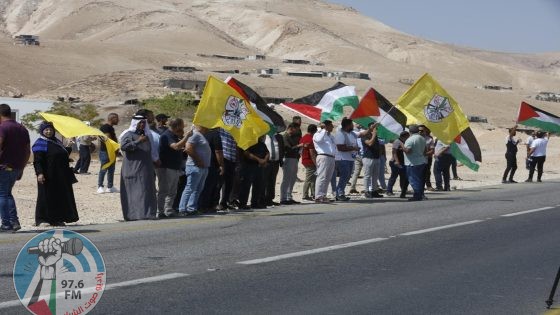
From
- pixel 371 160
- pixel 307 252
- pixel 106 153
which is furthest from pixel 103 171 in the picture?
pixel 307 252

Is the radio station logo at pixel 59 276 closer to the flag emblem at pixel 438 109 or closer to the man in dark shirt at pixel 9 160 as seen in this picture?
the man in dark shirt at pixel 9 160

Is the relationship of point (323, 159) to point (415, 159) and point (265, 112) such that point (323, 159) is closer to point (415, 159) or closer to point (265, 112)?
point (265, 112)

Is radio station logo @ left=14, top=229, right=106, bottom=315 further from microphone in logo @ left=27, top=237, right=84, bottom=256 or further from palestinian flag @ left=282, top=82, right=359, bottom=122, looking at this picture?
palestinian flag @ left=282, top=82, right=359, bottom=122

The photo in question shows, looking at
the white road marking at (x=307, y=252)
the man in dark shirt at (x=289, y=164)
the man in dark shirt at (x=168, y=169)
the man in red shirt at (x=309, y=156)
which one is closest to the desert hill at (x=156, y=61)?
the man in red shirt at (x=309, y=156)

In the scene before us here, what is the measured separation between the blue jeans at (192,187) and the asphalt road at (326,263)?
2.06ft

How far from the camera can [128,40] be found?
16300 cm

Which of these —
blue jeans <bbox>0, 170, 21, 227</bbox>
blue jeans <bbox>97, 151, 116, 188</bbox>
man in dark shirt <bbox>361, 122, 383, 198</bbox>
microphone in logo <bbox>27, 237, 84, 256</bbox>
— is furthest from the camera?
blue jeans <bbox>97, 151, 116, 188</bbox>

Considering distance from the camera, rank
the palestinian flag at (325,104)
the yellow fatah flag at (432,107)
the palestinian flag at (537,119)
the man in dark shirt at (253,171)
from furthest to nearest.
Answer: the palestinian flag at (537,119)
the palestinian flag at (325,104)
the yellow fatah flag at (432,107)
the man in dark shirt at (253,171)

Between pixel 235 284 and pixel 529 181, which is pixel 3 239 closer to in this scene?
pixel 235 284

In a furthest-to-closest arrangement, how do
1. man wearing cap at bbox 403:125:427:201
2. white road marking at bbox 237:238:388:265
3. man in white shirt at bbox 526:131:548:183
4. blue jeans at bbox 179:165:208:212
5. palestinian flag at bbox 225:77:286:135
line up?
1. man in white shirt at bbox 526:131:548:183
2. man wearing cap at bbox 403:125:427:201
3. palestinian flag at bbox 225:77:286:135
4. blue jeans at bbox 179:165:208:212
5. white road marking at bbox 237:238:388:265

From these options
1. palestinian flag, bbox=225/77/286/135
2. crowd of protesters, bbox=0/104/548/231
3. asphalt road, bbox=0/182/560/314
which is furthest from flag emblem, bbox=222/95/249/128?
palestinian flag, bbox=225/77/286/135

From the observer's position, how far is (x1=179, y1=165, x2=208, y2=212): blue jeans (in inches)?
704

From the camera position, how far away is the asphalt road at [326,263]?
32.1 feet

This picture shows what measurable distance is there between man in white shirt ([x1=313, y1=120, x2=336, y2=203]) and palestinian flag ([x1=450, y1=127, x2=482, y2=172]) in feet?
22.4
